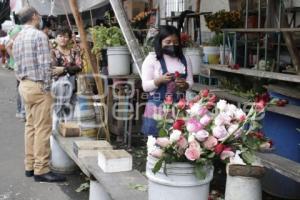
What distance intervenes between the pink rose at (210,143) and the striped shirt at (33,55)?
2.81 m

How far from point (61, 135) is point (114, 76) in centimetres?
115

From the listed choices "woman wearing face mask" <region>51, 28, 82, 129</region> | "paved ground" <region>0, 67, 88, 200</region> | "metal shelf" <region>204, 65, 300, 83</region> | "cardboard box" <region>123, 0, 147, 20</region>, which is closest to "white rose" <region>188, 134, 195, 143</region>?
"metal shelf" <region>204, 65, 300, 83</region>

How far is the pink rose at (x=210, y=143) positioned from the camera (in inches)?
108

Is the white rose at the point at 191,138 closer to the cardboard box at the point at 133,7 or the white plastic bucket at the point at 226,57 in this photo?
the white plastic bucket at the point at 226,57

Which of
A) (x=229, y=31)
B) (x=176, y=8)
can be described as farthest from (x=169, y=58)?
(x=176, y=8)

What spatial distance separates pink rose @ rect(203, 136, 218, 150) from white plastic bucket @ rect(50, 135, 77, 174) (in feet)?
10.7

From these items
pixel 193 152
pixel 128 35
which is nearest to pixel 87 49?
pixel 128 35

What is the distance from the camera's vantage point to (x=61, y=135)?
591 cm

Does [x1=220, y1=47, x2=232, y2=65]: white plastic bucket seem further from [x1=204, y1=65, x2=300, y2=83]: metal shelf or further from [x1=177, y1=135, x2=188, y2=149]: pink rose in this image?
[x1=177, y1=135, x2=188, y2=149]: pink rose

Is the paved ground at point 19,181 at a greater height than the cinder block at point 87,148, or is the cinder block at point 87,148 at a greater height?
the cinder block at point 87,148

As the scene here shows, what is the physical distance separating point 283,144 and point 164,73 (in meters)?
1.34

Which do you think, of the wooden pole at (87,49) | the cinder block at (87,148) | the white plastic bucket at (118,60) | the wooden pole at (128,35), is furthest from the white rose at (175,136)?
the white plastic bucket at (118,60)

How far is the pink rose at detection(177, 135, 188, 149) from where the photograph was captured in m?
2.74

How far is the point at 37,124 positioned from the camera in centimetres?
523
